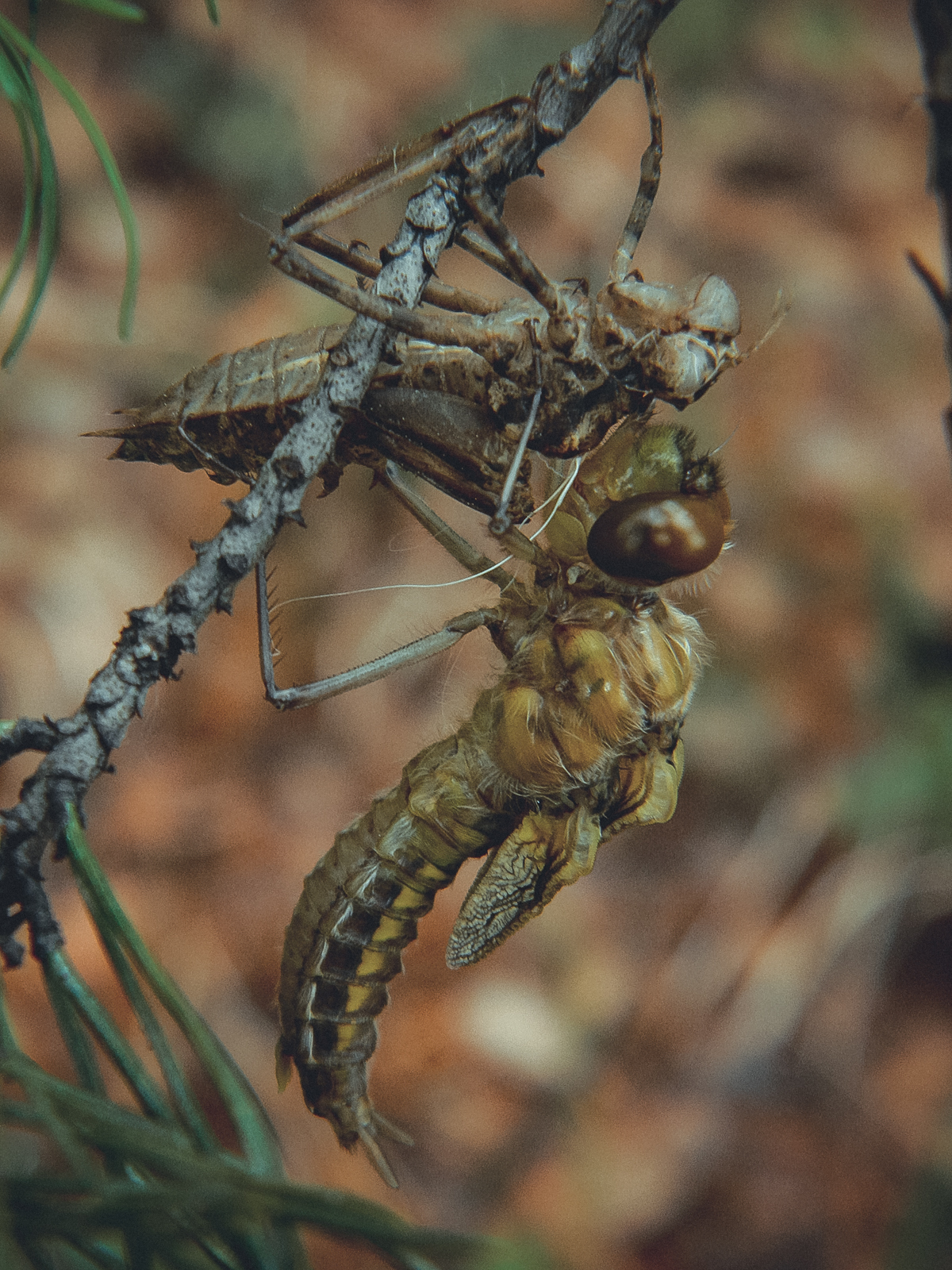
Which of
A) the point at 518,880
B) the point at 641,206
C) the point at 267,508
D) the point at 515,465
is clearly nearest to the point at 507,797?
the point at 518,880

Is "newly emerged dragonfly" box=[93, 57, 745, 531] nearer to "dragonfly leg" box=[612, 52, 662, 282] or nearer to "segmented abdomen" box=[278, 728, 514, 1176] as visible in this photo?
"dragonfly leg" box=[612, 52, 662, 282]

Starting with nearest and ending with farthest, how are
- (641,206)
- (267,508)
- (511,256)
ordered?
1. (267,508)
2. (511,256)
3. (641,206)

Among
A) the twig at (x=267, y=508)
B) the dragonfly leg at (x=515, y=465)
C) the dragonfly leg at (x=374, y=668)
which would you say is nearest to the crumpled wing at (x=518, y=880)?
the dragonfly leg at (x=374, y=668)

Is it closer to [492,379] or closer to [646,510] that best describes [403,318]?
[492,379]

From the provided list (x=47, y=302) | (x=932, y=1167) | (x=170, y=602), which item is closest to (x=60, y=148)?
(x=47, y=302)

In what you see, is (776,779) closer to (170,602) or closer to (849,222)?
(849,222)

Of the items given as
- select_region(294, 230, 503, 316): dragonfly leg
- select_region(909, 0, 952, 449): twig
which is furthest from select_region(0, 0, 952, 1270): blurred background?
select_region(909, 0, 952, 449): twig
